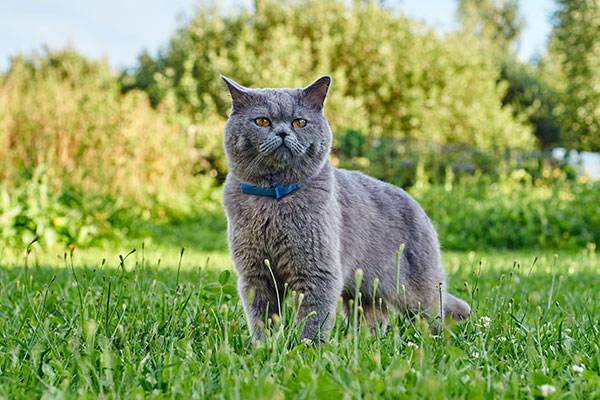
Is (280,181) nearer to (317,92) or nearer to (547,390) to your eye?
(317,92)

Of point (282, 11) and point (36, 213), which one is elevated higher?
point (282, 11)

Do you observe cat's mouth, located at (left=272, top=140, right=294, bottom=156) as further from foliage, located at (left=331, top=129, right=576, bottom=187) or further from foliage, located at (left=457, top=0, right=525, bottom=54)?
foliage, located at (left=457, top=0, right=525, bottom=54)

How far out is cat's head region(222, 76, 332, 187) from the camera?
1994 millimetres

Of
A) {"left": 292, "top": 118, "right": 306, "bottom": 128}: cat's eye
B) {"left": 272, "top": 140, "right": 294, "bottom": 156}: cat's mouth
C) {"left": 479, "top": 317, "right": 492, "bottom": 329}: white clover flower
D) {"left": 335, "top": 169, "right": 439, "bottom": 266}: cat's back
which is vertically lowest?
{"left": 479, "top": 317, "right": 492, "bottom": 329}: white clover flower

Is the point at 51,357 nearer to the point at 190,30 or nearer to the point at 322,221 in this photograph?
the point at 322,221

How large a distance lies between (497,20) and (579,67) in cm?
1323

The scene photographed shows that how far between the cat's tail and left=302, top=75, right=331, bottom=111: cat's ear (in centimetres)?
110

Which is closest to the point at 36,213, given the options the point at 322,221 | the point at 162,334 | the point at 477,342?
the point at 162,334

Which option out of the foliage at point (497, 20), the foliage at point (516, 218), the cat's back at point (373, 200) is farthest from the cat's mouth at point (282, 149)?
the foliage at point (497, 20)

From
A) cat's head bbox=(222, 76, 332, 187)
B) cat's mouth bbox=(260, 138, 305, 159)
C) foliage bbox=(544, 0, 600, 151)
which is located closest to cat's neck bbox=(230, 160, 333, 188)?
cat's head bbox=(222, 76, 332, 187)

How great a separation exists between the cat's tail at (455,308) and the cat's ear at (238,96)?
1.30m

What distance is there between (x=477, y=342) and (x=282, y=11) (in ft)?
43.6

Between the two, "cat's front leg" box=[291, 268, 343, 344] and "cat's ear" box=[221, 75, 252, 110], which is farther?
"cat's ear" box=[221, 75, 252, 110]

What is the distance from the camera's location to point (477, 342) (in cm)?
178
